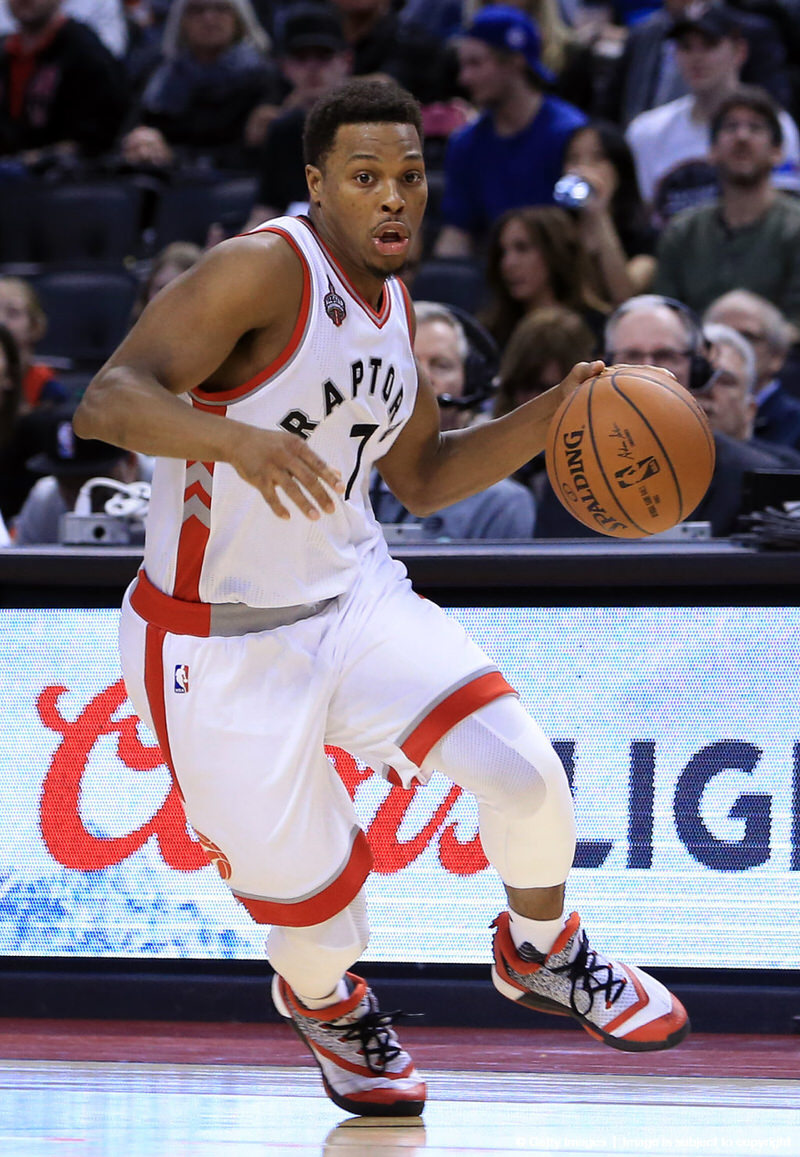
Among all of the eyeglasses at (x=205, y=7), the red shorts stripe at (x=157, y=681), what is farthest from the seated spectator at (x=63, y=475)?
the eyeglasses at (x=205, y=7)

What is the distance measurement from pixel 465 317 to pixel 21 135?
17.8ft

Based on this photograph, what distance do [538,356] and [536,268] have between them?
98 cm

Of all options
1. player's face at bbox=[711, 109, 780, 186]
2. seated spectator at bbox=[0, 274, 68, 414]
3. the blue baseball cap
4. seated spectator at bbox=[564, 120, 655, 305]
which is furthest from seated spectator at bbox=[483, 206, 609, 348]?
seated spectator at bbox=[0, 274, 68, 414]

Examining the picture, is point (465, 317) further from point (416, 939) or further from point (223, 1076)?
point (223, 1076)

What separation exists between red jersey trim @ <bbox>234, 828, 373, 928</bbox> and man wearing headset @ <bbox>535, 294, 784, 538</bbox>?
223 cm

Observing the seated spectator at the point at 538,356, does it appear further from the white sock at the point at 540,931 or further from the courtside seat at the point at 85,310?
the courtside seat at the point at 85,310

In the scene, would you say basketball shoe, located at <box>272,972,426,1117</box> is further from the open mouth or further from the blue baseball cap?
the blue baseball cap

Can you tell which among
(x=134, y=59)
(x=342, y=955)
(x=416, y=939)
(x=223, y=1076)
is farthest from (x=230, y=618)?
(x=134, y=59)

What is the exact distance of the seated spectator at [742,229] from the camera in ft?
23.7

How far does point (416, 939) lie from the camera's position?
4309 mm

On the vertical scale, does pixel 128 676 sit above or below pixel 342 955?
above

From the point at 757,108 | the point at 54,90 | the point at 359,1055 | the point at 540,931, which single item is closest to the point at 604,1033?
the point at 540,931

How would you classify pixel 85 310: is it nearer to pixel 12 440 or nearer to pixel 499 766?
pixel 12 440

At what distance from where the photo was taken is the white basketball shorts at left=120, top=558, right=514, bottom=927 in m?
3.26
